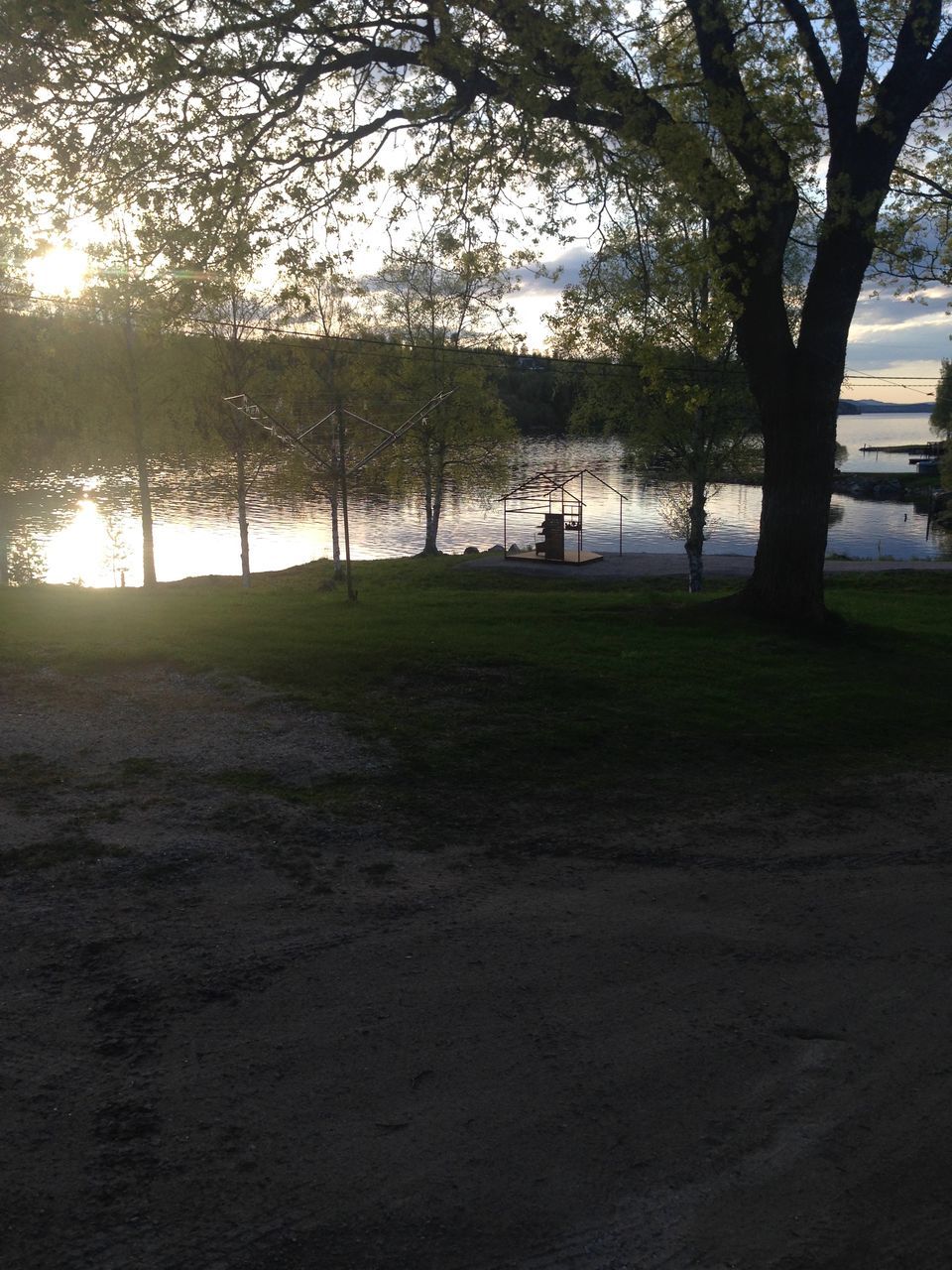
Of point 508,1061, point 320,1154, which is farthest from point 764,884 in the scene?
point 320,1154

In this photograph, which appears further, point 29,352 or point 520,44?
point 29,352

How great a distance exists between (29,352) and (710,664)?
1058 inches

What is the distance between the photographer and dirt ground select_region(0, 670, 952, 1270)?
3199 millimetres

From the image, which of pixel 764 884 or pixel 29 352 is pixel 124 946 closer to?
pixel 764 884

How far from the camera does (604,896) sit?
559 centimetres

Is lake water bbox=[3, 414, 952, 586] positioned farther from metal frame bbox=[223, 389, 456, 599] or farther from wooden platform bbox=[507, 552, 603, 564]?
metal frame bbox=[223, 389, 456, 599]

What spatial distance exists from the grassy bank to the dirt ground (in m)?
1.04

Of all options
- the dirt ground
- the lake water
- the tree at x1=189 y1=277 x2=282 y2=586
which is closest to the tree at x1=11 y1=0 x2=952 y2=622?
the dirt ground

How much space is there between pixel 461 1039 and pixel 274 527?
47907 millimetres

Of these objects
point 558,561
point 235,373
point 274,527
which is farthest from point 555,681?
point 274,527

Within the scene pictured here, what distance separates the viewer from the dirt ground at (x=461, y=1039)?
320 centimetres

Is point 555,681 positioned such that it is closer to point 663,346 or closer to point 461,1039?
point 461,1039

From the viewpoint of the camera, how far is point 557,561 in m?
31.6

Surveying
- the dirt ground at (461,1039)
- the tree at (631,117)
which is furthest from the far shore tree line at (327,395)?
the dirt ground at (461,1039)
